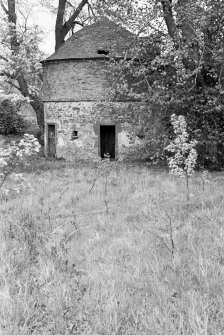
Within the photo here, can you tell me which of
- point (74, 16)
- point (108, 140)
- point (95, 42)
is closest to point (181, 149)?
point (95, 42)

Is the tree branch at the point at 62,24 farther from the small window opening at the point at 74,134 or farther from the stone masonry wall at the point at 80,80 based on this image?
the small window opening at the point at 74,134

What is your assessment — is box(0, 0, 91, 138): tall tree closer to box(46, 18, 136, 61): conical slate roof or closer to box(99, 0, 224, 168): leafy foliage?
box(46, 18, 136, 61): conical slate roof

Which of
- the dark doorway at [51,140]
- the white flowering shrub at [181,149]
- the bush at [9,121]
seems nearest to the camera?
the white flowering shrub at [181,149]

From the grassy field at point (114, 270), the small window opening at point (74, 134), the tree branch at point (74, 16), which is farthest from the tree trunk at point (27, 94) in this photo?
the grassy field at point (114, 270)

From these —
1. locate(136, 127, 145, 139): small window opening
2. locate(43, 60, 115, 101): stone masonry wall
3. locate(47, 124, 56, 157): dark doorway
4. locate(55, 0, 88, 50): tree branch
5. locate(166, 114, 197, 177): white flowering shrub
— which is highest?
A: locate(55, 0, 88, 50): tree branch

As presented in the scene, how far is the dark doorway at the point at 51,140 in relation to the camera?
20.9m

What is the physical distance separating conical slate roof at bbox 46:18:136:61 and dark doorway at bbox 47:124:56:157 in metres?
3.53

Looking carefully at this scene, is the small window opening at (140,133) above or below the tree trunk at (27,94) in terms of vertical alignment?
below

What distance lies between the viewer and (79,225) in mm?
7195

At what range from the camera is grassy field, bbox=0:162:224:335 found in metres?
3.64

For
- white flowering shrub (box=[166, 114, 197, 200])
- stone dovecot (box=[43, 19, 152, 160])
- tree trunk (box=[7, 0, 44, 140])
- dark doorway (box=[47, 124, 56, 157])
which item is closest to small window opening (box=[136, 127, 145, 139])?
stone dovecot (box=[43, 19, 152, 160])

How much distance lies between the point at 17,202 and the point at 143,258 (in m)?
4.66

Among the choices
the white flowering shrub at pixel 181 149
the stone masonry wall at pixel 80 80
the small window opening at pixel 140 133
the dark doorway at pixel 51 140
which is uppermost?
the stone masonry wall at pixel 80 80

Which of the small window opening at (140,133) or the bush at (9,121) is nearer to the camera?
the small window opening at (140,133)
